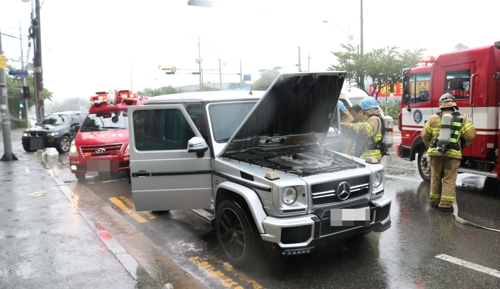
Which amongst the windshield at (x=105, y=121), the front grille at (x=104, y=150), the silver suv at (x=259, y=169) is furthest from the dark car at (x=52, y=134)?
the silver suv at (x=259, y=169)

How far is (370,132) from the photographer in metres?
6.48

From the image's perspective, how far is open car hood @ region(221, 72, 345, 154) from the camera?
4.44m

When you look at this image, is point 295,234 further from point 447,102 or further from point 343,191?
point 447,102

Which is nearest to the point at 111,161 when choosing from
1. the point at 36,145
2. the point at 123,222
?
the point at 123,222

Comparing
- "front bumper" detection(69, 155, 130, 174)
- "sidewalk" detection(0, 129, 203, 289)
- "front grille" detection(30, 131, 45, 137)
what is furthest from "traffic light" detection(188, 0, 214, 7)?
"front grille" detection(30, 131, 45, 137)

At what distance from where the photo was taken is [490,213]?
6227 millimetres

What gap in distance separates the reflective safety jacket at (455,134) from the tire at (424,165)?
1.82 m

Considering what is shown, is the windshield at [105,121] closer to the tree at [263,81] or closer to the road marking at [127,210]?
the road marking at [127,210]

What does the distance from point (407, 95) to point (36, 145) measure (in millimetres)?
13475

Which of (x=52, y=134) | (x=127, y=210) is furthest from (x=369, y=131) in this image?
(x=52, y=134)

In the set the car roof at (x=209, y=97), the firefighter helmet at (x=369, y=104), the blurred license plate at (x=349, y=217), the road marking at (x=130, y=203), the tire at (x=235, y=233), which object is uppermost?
the car roof at (x=209, y=97)

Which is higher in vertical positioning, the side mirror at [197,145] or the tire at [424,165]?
the side mirror at [197,145]

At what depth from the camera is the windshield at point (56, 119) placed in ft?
56.1

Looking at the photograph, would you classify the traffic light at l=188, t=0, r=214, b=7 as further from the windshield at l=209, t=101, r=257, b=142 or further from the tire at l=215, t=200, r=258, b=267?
the tire at l=215, t=200, r=258, b=267
